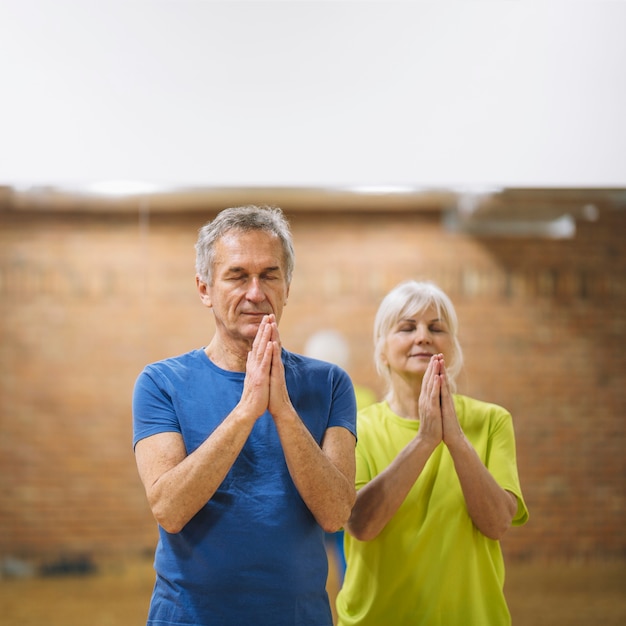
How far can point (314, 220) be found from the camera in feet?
8.58

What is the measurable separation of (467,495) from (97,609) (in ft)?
4.84

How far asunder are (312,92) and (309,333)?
80cm

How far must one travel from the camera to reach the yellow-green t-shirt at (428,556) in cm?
189

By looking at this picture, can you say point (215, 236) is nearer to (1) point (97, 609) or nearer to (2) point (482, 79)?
(2) point (482, 79)

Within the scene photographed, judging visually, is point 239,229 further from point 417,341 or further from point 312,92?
point 312,92

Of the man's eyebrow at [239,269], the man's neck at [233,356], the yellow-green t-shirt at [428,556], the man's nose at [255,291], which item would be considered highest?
the man's eyebrow at [239,269]

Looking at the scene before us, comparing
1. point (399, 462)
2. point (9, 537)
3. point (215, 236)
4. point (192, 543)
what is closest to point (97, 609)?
point (9, 537)

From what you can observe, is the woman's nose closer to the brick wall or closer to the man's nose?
the man's nose

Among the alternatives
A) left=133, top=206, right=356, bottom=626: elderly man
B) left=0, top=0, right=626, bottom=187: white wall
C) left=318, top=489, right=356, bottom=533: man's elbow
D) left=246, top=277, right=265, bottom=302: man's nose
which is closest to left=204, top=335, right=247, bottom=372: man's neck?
left=133, top=206, right=356, bottom=626: elderly man

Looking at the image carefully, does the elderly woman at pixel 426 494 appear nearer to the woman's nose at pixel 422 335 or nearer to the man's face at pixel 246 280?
the woman's nose at pixel 422 335

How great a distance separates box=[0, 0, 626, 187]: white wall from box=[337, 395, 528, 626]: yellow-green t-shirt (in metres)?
1.00

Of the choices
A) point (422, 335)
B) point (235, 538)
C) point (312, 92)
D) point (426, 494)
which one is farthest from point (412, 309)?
point (312, 92)

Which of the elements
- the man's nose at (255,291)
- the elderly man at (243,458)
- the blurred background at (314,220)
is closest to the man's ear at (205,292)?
the elderly man at (243,458)

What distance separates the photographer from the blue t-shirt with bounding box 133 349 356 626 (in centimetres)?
164
